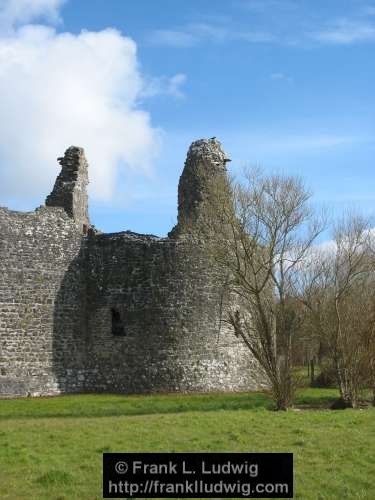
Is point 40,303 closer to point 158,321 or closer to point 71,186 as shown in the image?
point 158,321

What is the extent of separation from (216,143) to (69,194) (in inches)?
233

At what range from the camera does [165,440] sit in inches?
514

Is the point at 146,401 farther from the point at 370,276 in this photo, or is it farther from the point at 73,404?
the point at 370,276

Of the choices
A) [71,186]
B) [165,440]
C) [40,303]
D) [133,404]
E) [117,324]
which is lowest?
[165,440]

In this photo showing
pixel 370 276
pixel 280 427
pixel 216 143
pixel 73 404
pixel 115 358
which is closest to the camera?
pixel 280 427

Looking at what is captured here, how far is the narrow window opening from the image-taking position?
2670 cm

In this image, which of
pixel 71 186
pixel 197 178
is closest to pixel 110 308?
pixel 71 186

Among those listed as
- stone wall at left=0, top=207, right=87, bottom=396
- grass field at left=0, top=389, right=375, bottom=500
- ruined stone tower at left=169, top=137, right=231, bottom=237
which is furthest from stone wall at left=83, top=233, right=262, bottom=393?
grass field at left=0, top=389, right=375, bottom=500

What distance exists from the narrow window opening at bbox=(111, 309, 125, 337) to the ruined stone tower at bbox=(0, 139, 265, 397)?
0.04 m

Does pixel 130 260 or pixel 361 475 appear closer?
pixel 361 475

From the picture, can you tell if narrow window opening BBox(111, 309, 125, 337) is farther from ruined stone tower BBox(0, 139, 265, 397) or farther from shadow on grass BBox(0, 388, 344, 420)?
shadow on grass BBox(0, 388, 344, 420)

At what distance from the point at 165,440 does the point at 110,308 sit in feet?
A: 45.9

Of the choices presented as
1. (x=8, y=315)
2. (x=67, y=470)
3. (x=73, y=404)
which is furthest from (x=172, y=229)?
(x=67, y=470)

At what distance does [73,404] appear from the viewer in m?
21.5
